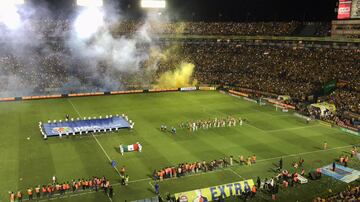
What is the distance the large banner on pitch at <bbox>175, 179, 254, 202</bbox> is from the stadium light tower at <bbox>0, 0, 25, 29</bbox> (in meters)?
38.9

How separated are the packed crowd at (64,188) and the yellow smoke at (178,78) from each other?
47.6 m

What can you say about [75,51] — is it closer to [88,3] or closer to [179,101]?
[88,3]

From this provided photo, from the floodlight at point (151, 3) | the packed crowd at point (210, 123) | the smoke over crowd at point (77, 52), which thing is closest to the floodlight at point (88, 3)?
the floodlight at point (151, 3)

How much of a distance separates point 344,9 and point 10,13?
54606mm

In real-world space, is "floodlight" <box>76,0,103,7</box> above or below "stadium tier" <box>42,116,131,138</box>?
above

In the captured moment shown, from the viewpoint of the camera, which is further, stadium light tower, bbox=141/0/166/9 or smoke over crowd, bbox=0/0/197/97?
smoke over crowd, bbox=0/0/197/97

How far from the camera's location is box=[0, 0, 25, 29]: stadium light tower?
170 ft

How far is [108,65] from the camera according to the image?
8100 centimetres

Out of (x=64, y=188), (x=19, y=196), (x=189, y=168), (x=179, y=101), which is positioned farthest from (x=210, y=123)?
(x=19, y=196)

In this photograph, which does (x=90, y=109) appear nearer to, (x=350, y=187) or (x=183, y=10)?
(x=350, y=187)

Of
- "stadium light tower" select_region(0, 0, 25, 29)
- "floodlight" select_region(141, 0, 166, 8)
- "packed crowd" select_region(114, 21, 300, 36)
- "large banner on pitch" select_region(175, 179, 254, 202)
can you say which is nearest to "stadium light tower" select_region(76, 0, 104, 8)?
"stadium light tower" select_region(0, 0, 25, 29)

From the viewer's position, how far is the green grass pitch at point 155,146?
101 ft

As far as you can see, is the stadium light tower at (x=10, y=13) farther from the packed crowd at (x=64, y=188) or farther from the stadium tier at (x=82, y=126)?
the packed crowd at (x=64, y=188)

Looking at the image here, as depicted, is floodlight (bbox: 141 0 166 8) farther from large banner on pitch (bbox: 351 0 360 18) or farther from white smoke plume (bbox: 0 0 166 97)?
large banner on pitch (bbox: 351 0 360 18)
